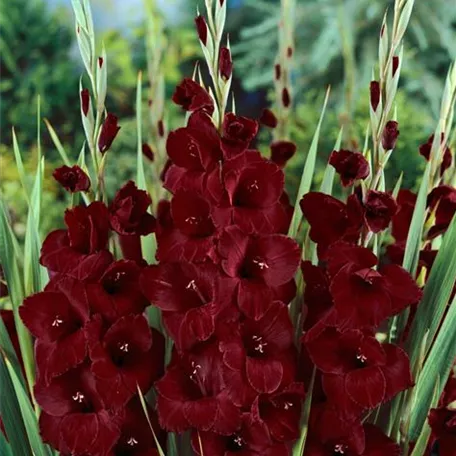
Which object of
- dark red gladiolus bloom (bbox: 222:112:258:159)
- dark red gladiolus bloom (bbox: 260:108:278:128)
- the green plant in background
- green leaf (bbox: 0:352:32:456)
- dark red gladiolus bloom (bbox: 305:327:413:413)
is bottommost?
the green plant in background

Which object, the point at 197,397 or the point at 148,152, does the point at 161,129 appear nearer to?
the point at 148,152

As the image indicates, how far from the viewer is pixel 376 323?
0.59 meters

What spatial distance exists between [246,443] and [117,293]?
126 mm

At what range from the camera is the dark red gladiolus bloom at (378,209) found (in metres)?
0.59

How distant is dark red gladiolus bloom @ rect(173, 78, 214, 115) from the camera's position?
23.9 inches

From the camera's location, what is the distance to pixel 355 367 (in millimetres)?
612

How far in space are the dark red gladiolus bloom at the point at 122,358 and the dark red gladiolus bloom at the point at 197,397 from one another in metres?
0.02

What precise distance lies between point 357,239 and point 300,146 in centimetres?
149

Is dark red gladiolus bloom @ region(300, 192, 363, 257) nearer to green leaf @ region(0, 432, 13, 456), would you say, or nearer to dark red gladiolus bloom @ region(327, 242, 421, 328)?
dark red gladiolus bloom @ region(327, 242, 421, 328)

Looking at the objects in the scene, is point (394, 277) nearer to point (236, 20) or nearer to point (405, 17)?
point (405, 17)

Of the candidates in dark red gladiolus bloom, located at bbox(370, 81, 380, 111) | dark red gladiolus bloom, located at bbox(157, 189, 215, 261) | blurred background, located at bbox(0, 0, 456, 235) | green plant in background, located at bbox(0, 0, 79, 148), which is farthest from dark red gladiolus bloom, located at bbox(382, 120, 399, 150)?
green plant in background, located at bbox(0, 0, 79, 148)

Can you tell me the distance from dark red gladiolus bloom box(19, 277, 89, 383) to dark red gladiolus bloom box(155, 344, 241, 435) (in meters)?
0.06

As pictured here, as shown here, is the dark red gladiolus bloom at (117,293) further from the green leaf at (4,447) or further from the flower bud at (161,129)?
the flower bud at (161,129)

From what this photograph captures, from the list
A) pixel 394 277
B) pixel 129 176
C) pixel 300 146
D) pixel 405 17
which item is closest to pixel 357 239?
pixel 394 277
